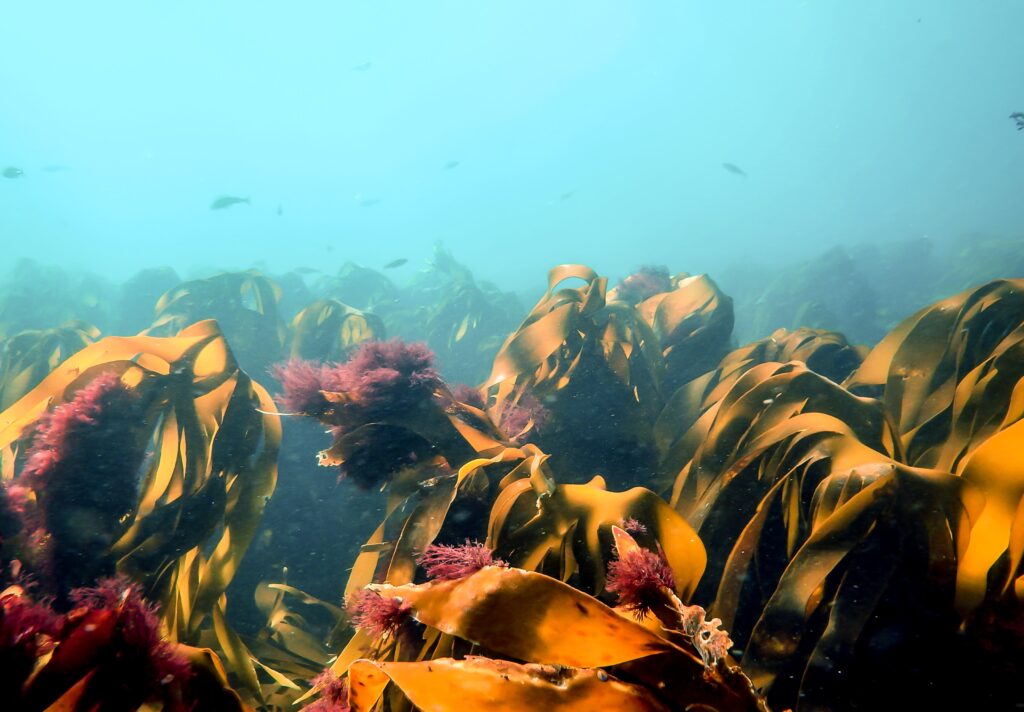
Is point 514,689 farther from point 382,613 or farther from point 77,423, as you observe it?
point 77,423

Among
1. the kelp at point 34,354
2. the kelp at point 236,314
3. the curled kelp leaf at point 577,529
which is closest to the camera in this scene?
the curled kelp leaf at point 577,529

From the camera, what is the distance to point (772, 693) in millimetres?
1043

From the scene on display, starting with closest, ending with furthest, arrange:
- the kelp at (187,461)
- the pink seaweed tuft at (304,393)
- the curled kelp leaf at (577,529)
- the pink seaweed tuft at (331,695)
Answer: the pink seaweed tuft at (331,695), the curled kelp leaf at (577,529), the kelp at (187,461), the pink seaweed tuft at (304,393)

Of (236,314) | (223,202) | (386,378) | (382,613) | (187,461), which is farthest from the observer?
(223,202)

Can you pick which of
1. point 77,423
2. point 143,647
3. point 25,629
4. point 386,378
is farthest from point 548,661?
point 77,423

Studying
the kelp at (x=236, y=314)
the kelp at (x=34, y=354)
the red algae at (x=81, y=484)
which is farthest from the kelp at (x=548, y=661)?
the kelp at (x=34, y=354)

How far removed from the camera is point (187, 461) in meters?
1.73

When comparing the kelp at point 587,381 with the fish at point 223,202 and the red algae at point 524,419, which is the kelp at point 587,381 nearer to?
the red algae at point 524,419

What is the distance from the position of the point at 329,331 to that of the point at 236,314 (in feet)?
4.19

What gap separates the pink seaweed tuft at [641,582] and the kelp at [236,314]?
12.6 feet

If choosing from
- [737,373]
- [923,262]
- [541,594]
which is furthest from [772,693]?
[923,262]

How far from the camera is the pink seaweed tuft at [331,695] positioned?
0.90m

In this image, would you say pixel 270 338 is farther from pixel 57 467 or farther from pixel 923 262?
pixel 923 262

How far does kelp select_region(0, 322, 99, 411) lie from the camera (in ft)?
10.6
